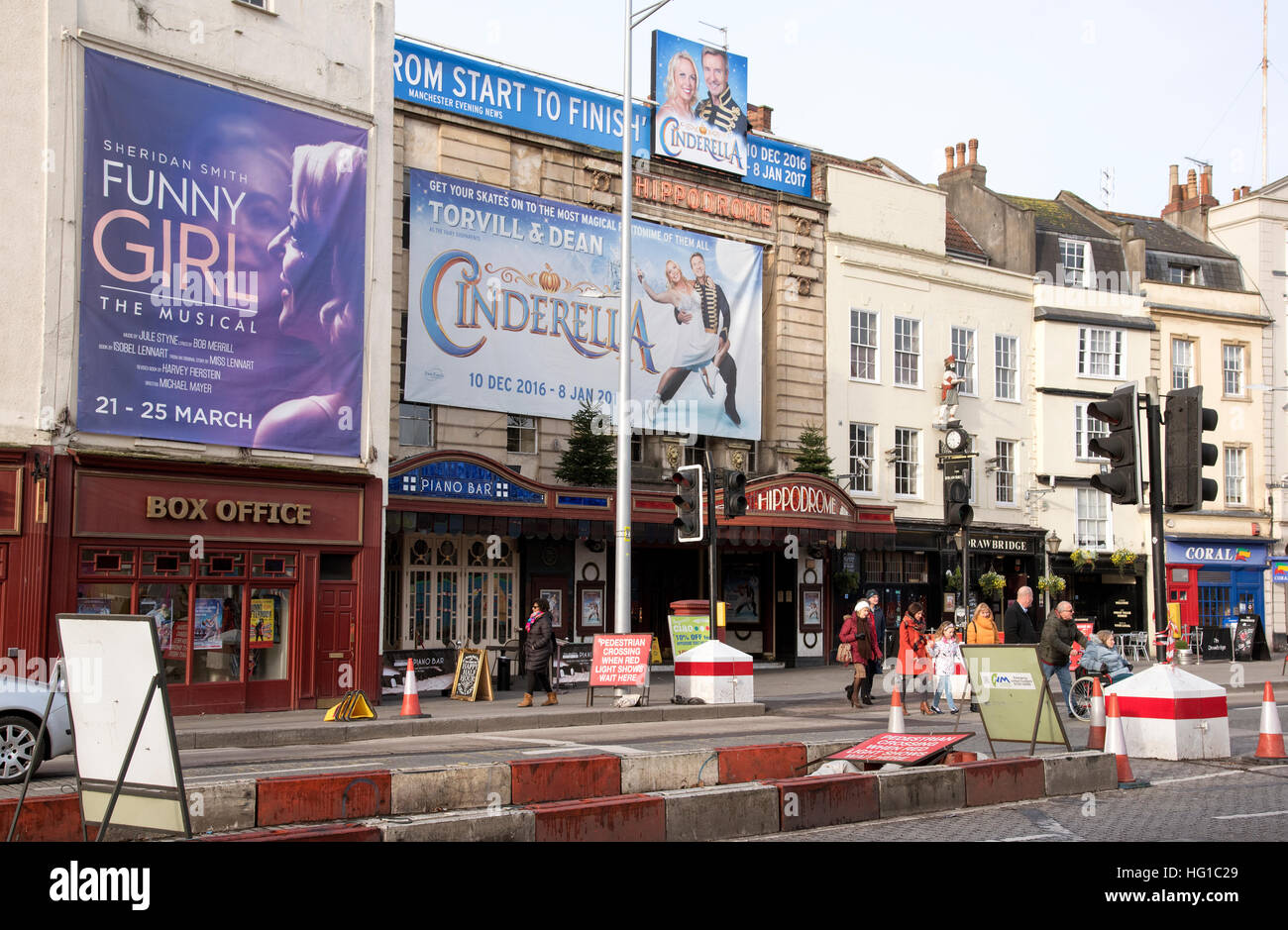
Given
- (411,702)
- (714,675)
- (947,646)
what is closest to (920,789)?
(411,702)

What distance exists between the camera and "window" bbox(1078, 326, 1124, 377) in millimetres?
38300

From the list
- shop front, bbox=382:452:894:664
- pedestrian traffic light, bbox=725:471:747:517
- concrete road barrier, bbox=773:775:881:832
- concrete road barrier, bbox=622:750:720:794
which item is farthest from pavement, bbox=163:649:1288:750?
concrete road barrier, bbox=773:775:881:832

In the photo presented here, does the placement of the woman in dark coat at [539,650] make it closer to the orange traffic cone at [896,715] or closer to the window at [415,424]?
the window at [415,424]

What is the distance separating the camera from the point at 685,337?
29.5 m

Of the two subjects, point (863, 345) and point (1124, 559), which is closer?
point (863, 345)

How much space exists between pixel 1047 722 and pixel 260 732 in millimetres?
10136

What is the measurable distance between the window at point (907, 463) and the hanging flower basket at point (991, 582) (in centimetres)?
310

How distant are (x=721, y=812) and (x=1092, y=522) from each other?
3210 cm

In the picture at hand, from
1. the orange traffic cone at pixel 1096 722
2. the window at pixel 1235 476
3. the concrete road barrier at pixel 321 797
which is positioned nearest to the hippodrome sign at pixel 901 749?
the orange traffic cone at pixel 1096 722

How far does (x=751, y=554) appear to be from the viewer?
1261 inches

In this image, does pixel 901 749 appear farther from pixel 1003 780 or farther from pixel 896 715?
pixel 896 715

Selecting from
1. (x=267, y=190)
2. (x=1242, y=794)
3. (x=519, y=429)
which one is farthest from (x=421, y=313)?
(x=1242, y=794)

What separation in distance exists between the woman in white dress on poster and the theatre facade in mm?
58

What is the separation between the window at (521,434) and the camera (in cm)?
2695
